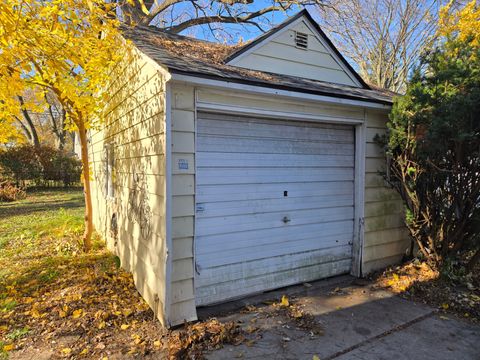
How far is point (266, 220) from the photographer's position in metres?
4.29

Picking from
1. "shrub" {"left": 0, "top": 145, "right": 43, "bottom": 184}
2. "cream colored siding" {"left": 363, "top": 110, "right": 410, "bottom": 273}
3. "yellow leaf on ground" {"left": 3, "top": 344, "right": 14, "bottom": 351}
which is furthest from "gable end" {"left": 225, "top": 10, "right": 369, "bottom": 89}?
"shrub" {"left": 0, "top": 145, "right": 43, "bottom": 184}

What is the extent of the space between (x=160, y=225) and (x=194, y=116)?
1.24m

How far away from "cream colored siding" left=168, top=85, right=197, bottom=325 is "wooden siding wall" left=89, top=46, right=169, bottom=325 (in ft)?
0.39

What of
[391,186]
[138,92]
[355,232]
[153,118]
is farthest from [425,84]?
[138,92]

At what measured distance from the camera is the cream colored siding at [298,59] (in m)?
4.71

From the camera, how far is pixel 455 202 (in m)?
4.38

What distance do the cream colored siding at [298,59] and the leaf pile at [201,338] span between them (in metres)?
3.38

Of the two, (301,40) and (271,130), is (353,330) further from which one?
(301,40)

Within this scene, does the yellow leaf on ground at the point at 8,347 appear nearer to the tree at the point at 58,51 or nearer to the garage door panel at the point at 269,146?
the garage door panel at the point at 269,146

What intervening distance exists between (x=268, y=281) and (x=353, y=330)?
1264mm

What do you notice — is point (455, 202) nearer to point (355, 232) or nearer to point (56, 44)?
point (355, 232)

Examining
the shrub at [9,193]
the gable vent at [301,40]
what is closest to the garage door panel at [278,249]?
the gable vent at [301,40]

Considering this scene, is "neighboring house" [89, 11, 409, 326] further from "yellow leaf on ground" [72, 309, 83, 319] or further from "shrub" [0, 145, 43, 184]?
"shrub" [0, 145, 43, 184]

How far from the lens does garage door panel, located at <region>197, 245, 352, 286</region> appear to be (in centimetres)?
389
